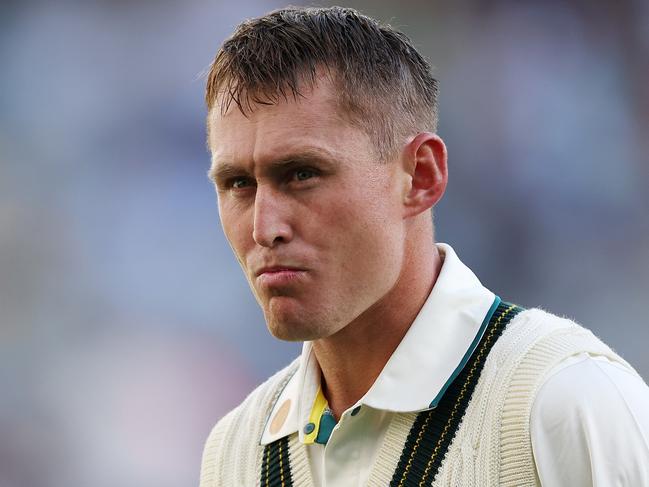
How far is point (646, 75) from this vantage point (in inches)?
197

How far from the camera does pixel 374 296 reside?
63.4 inches

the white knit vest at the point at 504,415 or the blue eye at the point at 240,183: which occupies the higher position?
the blue eye at the point at 240,183

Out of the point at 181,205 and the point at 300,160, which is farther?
the point at 181,205

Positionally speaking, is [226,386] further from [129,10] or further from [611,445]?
[611,445]

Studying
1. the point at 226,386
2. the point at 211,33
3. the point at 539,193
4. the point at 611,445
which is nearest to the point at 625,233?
the point at 539,193

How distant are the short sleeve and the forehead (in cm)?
50

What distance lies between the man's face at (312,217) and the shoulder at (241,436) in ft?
1.31

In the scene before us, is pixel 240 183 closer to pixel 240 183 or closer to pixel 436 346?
pixel 240 183

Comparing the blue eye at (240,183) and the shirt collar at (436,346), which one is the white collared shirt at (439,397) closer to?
the shirt collar at (436,346)

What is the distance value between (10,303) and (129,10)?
1659mm

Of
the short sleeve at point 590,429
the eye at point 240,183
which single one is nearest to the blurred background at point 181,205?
the eye at point 240,183

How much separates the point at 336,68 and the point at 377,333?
0.45m

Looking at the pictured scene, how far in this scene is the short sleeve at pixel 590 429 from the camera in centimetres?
Result: 135

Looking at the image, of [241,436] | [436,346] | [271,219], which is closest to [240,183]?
[271,219]
